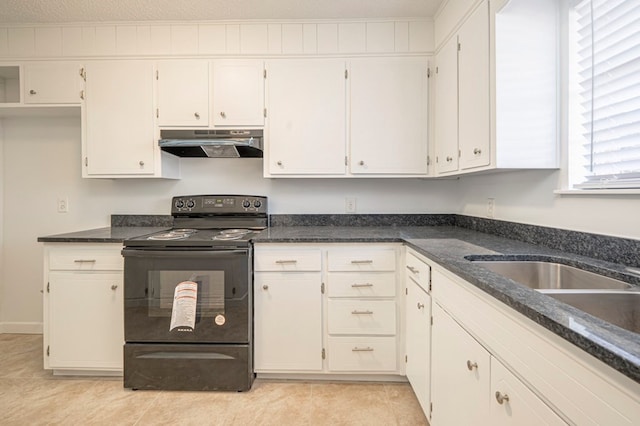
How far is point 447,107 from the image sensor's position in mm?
2117

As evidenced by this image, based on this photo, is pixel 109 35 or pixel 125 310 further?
pixel 109 35

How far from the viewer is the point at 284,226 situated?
262 centimetres

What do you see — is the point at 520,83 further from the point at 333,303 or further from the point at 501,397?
the point at 333,303

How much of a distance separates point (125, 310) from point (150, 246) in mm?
411

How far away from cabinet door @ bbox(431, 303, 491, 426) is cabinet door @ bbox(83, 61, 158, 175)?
2206mm

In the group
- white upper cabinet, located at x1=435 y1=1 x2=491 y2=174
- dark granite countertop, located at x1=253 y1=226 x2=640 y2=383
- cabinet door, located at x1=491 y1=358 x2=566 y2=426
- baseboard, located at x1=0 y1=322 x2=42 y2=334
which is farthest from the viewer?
baseboard, located at x1=0 y1=322 x2=42 y2=334

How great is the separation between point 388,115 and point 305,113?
59 cm

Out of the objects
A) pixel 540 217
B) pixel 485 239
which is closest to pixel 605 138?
pixel 540 217

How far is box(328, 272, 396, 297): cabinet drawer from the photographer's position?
204cm

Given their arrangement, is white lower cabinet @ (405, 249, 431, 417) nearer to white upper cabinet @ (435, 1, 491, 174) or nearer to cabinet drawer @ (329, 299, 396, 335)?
cabinet drawer @ (329, 299, 396, 335)

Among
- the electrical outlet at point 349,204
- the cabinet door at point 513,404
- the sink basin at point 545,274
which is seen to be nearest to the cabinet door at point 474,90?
the sink basin at point 545,274

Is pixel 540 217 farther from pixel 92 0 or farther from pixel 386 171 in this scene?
pixel 92 0

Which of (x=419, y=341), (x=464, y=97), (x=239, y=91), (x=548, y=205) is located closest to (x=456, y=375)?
(x=419, y=341)

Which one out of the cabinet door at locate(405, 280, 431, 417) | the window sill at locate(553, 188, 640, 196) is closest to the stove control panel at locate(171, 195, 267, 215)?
the cabinet door at locate(405, 280, 431, 417)
